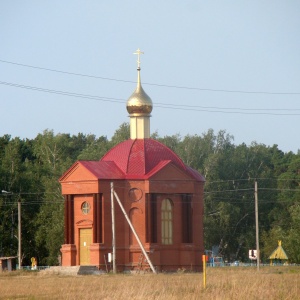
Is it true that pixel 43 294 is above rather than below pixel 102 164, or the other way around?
below

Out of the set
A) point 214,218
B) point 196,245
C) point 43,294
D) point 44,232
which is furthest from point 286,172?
point 43,294

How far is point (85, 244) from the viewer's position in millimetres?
57688

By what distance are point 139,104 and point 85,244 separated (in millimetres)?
8040

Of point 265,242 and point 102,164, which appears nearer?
point 102,164

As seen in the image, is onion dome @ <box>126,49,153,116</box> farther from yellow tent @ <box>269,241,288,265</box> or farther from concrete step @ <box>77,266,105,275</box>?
yellow tent @ <box>269,241,288,265</box>

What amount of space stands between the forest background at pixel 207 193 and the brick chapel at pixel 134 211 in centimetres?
1405

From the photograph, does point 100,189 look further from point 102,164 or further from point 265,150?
point 265,150

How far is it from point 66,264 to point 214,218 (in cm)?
2531

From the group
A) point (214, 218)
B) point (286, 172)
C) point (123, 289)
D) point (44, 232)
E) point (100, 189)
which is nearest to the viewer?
point (123, 289)

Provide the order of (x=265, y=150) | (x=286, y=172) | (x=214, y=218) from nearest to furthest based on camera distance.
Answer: (x=214, y=218) → (x=265, y=150) → (x=286, y=172)

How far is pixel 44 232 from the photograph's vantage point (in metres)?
75.1

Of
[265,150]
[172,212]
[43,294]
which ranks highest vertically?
[265,150]

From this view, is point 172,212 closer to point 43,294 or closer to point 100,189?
point 100,189

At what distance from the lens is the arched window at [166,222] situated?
57.7 metres
